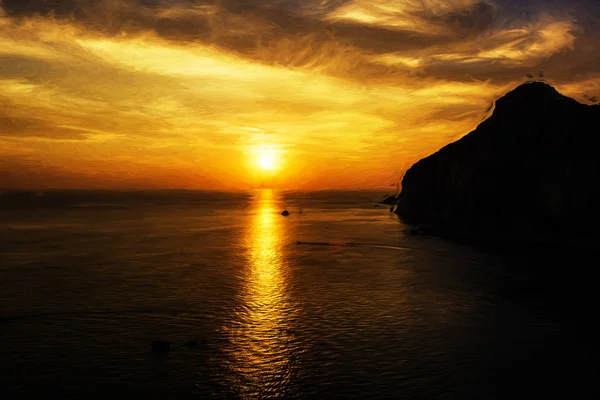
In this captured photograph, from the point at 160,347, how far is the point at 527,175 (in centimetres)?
9891

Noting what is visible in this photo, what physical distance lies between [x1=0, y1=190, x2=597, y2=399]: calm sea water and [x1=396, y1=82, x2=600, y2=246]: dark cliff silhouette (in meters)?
27.0

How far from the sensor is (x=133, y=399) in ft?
83.1

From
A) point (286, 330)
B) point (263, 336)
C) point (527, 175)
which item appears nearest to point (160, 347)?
point (263, 336)

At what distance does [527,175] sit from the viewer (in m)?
106

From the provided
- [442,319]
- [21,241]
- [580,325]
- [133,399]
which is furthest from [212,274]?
[21,241]

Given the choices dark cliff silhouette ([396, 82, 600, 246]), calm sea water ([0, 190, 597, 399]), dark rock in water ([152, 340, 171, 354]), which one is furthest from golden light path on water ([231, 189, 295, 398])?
dark cliff silhouette ([396, 82, 600, 246])

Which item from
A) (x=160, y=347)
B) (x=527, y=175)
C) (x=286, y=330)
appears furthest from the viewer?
(x=527, y=175)

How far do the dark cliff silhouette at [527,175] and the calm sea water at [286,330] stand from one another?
2697cm

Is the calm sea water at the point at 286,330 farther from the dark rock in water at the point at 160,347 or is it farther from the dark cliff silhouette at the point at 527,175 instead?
the dark cliff silhouette at the point at 527,175

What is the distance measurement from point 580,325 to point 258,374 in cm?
2955

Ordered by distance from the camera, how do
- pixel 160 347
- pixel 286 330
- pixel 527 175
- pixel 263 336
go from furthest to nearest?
pixel 527 175 → pixel 286 330 → pixel 263 336 → pixel 160 347

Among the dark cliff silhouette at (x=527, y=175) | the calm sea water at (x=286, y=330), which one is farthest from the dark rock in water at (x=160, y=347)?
the dark cliff silhouette at (x=527, y=175)

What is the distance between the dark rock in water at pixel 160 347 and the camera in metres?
32.4

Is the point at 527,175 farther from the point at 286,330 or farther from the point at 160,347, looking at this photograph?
the point at 160,347
